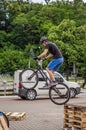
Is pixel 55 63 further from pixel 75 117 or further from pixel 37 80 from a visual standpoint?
pixel 75 117

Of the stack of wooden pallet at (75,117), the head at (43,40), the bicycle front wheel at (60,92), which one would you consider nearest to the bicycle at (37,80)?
the bicycle front wheel at (60,92)

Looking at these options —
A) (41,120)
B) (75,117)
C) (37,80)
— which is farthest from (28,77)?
(41,120)

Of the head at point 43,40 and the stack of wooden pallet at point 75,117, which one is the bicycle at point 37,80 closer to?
the head at point 43,40

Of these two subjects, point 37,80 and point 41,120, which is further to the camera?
point 41,120

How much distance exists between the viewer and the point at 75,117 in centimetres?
1817

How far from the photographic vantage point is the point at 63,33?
200ft

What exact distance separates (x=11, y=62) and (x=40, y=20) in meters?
20.1

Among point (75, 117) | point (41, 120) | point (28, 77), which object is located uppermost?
point (28, 77)

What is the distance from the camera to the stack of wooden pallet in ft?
57.5

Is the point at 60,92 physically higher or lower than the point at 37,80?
lower

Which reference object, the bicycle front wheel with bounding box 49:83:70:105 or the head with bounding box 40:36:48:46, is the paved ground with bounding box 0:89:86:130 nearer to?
the bicycle front wheel with bounding box 49:83:70:105

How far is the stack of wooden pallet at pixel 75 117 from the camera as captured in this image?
690 inches

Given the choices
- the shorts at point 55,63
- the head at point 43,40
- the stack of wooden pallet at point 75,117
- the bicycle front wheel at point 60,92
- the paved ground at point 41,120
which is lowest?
the paved ground at point 41,120

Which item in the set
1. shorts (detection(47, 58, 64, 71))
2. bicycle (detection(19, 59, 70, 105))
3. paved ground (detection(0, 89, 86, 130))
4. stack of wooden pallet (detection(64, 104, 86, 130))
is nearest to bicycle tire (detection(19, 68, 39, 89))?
bicycle (detection(19, 59, 70, 105))
